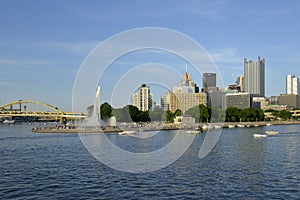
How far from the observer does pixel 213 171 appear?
25.2 m

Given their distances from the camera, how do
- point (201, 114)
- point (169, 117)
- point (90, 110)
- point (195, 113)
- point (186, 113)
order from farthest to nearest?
point (186, 113) < point (169, 117) < point (90, 110) < point (195, 113) < point (201, 114)

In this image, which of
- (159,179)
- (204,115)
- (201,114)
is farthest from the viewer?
(201,114)

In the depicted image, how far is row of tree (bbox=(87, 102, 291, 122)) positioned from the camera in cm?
10262

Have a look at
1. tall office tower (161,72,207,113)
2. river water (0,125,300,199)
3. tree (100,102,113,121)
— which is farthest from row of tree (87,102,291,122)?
river water (0,125,300,199)

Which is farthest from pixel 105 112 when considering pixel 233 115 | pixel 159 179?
pixel 159 179

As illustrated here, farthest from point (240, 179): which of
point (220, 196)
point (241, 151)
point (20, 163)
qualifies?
point (20, 163)

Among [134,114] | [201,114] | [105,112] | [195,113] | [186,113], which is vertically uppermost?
[105,112]

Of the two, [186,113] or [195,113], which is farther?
[186,113]

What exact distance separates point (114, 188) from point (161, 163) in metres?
9.06

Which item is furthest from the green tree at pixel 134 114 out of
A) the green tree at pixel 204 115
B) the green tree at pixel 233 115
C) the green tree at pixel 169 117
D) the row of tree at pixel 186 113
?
the green tree at pixel 233 115

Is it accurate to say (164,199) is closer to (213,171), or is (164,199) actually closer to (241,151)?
(213,171)

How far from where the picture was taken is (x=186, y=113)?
112m

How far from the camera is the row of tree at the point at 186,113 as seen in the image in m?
103

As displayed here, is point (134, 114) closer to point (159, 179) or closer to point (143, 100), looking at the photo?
point (143, 100)
